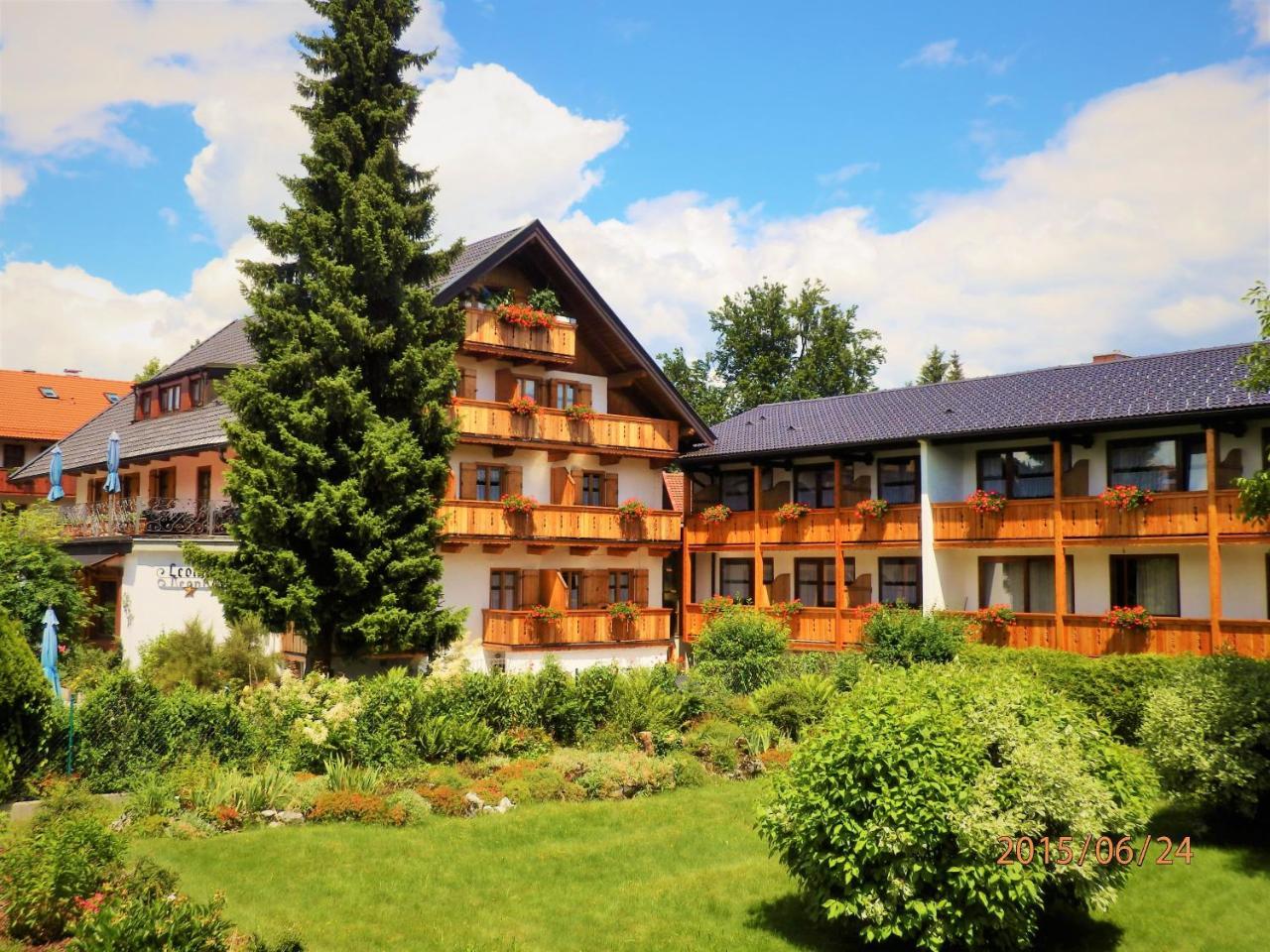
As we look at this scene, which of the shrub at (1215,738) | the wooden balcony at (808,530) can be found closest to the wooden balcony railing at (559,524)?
the wooden balcony at (808,530)

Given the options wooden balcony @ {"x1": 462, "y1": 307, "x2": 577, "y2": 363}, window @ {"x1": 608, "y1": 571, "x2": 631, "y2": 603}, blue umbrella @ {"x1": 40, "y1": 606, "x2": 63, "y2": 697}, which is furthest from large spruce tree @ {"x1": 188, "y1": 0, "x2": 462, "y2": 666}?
window @ {"x1": 608, "y1": 571, "x2": 631, "y2": 603}

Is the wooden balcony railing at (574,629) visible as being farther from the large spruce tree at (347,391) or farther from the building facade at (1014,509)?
the large spruce tree at (347,391)

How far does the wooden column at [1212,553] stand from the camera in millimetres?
25125

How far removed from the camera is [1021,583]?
30344 mm

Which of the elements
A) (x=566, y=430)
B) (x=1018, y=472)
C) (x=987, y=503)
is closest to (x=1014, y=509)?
(x=987, y=503)

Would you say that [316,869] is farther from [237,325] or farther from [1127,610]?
[237,325]

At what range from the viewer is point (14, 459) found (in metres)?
54.0

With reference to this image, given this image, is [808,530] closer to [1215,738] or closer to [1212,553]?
[1212,553]

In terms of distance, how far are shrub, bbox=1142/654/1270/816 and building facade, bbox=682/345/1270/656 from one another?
10.7 meters

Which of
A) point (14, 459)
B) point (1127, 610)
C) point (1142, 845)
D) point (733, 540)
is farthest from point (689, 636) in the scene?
point (14, 459)

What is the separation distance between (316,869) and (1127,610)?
19943 mm

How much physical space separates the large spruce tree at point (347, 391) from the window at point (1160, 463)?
16.9m

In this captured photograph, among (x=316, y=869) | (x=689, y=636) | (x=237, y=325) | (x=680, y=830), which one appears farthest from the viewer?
(x=237, y=325)

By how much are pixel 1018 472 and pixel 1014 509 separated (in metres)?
1.86
